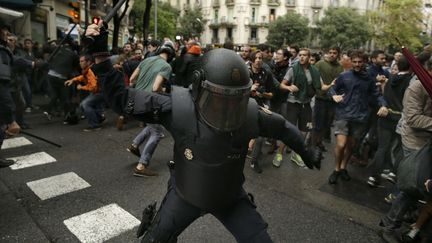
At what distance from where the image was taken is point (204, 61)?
2.06m

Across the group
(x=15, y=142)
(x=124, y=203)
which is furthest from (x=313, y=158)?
(x=15, y=142)

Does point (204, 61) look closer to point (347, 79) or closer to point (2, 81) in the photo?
point (347, 79)

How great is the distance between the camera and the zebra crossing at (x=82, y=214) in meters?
3.41

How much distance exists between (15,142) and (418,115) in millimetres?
6295

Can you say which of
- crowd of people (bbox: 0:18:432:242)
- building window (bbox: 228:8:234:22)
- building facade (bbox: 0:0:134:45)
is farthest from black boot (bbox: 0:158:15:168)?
building window (bbox: 228:8:234:22)

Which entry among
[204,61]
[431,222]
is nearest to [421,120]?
[431,222]

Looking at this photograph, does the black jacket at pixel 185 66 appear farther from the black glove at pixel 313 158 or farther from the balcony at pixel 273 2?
the balcony at pixel 273 2

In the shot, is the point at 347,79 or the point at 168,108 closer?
the point at 168,108

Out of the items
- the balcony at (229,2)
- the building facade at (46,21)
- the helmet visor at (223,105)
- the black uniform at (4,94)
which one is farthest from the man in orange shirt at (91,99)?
the balcony at (229,2)

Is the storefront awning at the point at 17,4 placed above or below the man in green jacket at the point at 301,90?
above

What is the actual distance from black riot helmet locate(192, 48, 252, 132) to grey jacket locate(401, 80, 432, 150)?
7.45 ft

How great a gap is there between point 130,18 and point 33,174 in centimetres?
4272

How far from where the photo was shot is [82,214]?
3.78 m

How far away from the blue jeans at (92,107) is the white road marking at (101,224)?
12.8 feet
